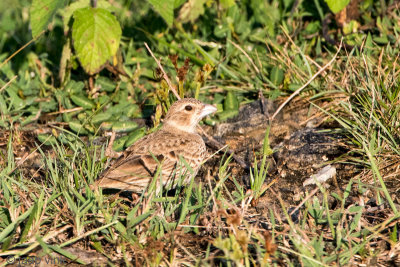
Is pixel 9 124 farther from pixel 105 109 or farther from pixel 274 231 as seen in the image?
pixel 274 231

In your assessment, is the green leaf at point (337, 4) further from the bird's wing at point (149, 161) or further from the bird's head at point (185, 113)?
the bird's wing at point (149, 161)

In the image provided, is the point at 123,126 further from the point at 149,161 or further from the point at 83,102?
the point at 149,161

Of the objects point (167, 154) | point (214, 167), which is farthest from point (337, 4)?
point (167, 154)

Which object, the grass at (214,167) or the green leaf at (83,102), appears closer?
the grass at (214,167)

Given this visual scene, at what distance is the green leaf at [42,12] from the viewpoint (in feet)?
18.3

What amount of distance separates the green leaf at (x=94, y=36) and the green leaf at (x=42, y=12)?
0.89ft

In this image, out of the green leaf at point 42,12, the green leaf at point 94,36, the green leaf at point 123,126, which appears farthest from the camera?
the green leaf at point 123,126

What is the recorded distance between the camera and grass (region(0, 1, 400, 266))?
3.92 m

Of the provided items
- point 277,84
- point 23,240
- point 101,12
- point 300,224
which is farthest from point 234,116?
point 23,240

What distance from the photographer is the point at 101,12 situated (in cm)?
591

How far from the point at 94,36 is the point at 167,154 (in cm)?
144

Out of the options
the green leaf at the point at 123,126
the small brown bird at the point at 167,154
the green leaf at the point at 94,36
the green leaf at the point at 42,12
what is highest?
the green leaf at the point at 42,12

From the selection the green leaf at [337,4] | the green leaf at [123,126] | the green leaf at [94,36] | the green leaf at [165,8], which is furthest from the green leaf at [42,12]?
the green leaf at [337,4]

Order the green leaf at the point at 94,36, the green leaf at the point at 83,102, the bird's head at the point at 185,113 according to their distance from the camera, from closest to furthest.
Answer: the bird's head at the point at 185,113, the green leaf at the point at 94,36, the green leaf at the point at 83,102
